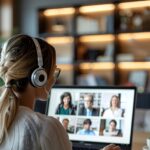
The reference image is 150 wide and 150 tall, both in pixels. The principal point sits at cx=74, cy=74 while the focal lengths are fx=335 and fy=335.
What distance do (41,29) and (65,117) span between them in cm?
397

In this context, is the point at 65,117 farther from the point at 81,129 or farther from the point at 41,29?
the point at 41,29

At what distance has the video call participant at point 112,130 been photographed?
141cm

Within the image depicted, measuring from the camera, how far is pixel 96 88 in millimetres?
1507

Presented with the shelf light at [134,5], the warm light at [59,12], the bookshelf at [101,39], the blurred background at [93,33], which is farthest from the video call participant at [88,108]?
the warm light at [59,12]

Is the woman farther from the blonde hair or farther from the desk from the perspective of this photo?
the desk

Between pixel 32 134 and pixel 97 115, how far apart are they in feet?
1.75

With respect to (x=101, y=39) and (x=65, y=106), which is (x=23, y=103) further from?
(x=101, y=39)

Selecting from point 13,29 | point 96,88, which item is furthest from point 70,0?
point 96,88

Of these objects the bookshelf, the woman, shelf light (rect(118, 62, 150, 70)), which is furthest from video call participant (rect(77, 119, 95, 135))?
shelf light (rect(118, 62, 150, 70))

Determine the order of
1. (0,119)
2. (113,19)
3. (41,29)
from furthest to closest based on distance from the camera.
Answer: (41,29)
(113,19)
(0,119)

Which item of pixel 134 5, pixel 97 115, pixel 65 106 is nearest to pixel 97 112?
pixel 97 115

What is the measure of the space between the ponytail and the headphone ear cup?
0.25 feet

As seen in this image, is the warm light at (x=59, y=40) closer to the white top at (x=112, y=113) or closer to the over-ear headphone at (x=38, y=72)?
the white top at (x=112, y=113)

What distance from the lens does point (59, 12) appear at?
5.33m
